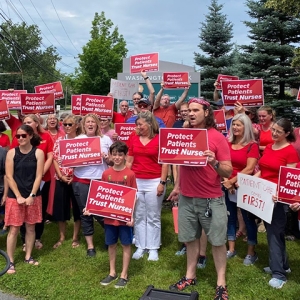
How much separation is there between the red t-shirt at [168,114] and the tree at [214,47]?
1100 cm

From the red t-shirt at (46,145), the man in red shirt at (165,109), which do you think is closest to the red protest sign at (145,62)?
the man in red shirt at (165,109)

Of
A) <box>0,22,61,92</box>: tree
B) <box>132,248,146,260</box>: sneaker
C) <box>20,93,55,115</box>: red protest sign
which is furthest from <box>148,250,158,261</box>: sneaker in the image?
<box>0,22,61,92</box>: tree

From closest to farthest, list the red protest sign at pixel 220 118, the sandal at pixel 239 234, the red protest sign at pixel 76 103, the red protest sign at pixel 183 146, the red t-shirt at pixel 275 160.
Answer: the red protest sign at pixel 183 146, the red t-shirt at pixel 275 160, the sandal at pixel 239 234, the red protest sign at pixel 220 118, the red protest sign at pixel 76 103

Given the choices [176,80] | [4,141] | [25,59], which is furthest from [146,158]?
[25,59]

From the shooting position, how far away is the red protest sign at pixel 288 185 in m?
4.14

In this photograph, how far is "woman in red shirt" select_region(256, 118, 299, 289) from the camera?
4.45 meters

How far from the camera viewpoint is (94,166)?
5.60m

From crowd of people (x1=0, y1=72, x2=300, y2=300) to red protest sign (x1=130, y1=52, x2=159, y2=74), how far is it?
259 centimetres

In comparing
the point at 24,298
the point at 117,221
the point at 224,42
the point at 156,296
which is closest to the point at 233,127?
the point at 117,221

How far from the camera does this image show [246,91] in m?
6.82

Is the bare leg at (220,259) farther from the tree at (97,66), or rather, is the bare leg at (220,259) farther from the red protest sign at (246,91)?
the tree at (97,66)

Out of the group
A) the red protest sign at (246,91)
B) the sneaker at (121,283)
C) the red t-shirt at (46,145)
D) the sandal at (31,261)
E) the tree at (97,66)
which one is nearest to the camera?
the sneaker at (121,283)

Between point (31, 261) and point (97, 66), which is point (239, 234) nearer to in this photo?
point (31, 261)

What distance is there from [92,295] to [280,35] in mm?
13244
